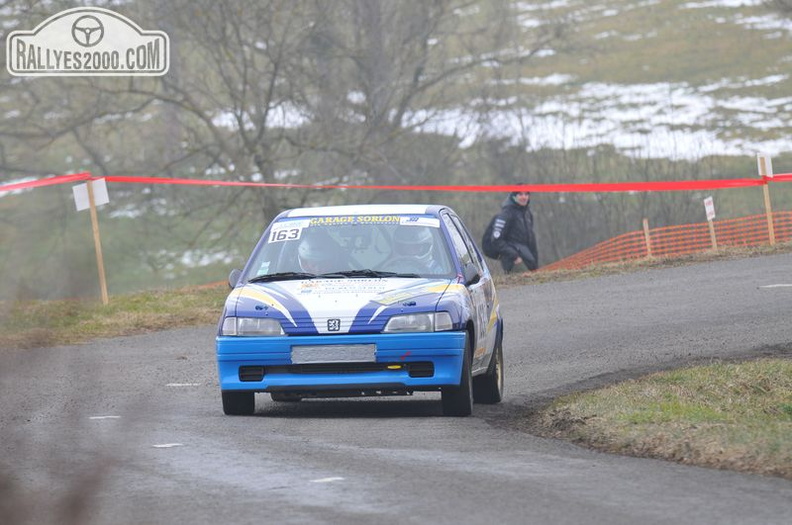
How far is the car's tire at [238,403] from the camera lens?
10375 millimetres

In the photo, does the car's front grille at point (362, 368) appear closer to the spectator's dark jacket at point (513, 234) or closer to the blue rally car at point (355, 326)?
the blue rally car at point (355, 326)

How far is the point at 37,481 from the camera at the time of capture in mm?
6570

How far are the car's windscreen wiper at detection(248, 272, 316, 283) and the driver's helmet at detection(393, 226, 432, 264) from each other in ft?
2.39

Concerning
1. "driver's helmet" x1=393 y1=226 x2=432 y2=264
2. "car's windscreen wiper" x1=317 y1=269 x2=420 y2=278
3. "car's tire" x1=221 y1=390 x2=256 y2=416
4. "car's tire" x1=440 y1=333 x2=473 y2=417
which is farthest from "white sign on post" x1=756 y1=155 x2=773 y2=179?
"car's tire" x1=221 y1=390 x2=256 y2=416

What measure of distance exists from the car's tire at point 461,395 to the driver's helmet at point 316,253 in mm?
1348

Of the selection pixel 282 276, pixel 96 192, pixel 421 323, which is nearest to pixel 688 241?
pixel 96 192

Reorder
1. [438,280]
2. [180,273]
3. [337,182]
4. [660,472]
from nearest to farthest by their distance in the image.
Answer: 1. [660,472]
2. [438,280]
3. [337,182]
4. [180,273]

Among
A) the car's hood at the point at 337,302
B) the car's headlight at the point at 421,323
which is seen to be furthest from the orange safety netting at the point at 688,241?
the car's headlight at the point at 421,323

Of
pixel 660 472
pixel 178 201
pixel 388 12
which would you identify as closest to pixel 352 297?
pixel 660 472

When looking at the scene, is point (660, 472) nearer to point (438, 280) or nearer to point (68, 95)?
point (438, 280)

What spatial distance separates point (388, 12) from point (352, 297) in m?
32.8

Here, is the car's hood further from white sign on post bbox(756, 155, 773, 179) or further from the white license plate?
white sign on post bbox(756, 155, 773, 179)

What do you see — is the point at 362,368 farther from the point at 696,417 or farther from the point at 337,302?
the point at 696,417

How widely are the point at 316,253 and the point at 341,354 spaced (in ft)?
4.55
